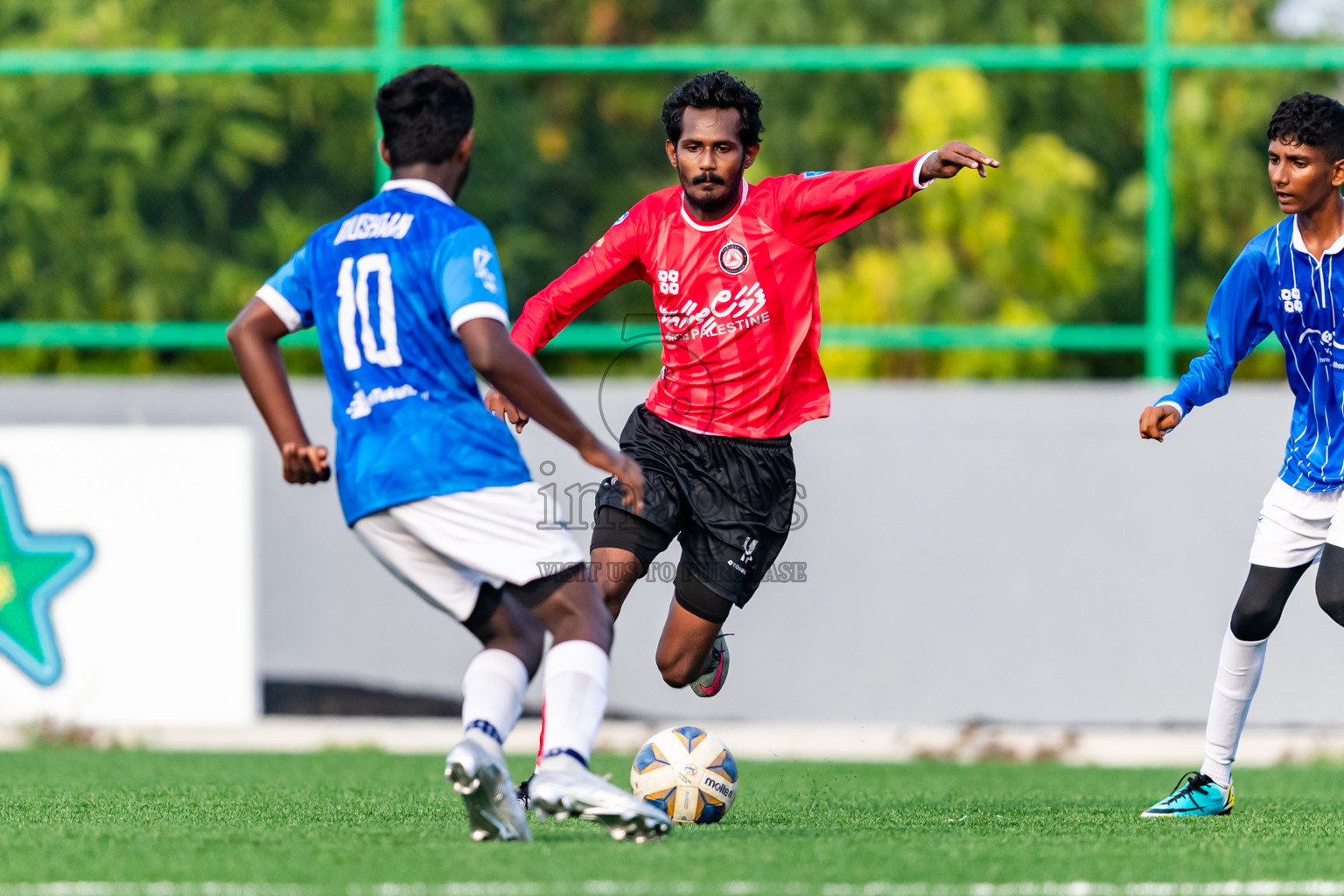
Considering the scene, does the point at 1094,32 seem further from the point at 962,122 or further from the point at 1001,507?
the point at 1001,507

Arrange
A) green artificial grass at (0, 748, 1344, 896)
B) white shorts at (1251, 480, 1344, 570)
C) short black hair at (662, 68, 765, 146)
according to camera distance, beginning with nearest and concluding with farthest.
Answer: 1. green artificial grass at (0, 748, 1344, 896)
2. white shorts at (1251, 480, 1344, 570)
3. short black hair at (662, 68, 765, 146)

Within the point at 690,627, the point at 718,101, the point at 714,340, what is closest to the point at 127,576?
the point at 690,627

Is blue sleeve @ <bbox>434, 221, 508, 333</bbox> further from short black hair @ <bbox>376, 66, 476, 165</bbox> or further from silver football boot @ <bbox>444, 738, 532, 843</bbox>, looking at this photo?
silver football boot @ <bbox>444, 738, 532, 843</bbox>

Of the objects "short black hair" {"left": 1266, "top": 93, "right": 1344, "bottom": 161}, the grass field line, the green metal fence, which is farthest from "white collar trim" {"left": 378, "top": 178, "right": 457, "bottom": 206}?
the green metal fence

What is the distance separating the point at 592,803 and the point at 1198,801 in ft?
8.07

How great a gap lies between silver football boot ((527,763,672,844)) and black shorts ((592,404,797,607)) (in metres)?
1.57

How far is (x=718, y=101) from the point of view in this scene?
5.65 m

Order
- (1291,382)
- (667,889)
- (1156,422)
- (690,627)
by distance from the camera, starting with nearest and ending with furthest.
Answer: (667,889), (1156,422), (1291,382), (690,627)

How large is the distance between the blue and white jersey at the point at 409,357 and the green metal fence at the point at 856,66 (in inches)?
201

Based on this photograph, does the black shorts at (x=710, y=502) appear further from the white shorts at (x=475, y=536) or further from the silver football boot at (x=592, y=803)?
the silver football boot at (x=592, y=803)

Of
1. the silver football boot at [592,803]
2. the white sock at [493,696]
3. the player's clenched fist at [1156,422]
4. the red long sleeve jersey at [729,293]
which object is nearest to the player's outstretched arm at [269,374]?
the white sock at [493,696]

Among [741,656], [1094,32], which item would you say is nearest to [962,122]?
[1094,32]

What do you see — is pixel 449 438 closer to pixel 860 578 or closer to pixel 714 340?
pixel 714 340

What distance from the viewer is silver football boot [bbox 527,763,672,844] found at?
414 cm
